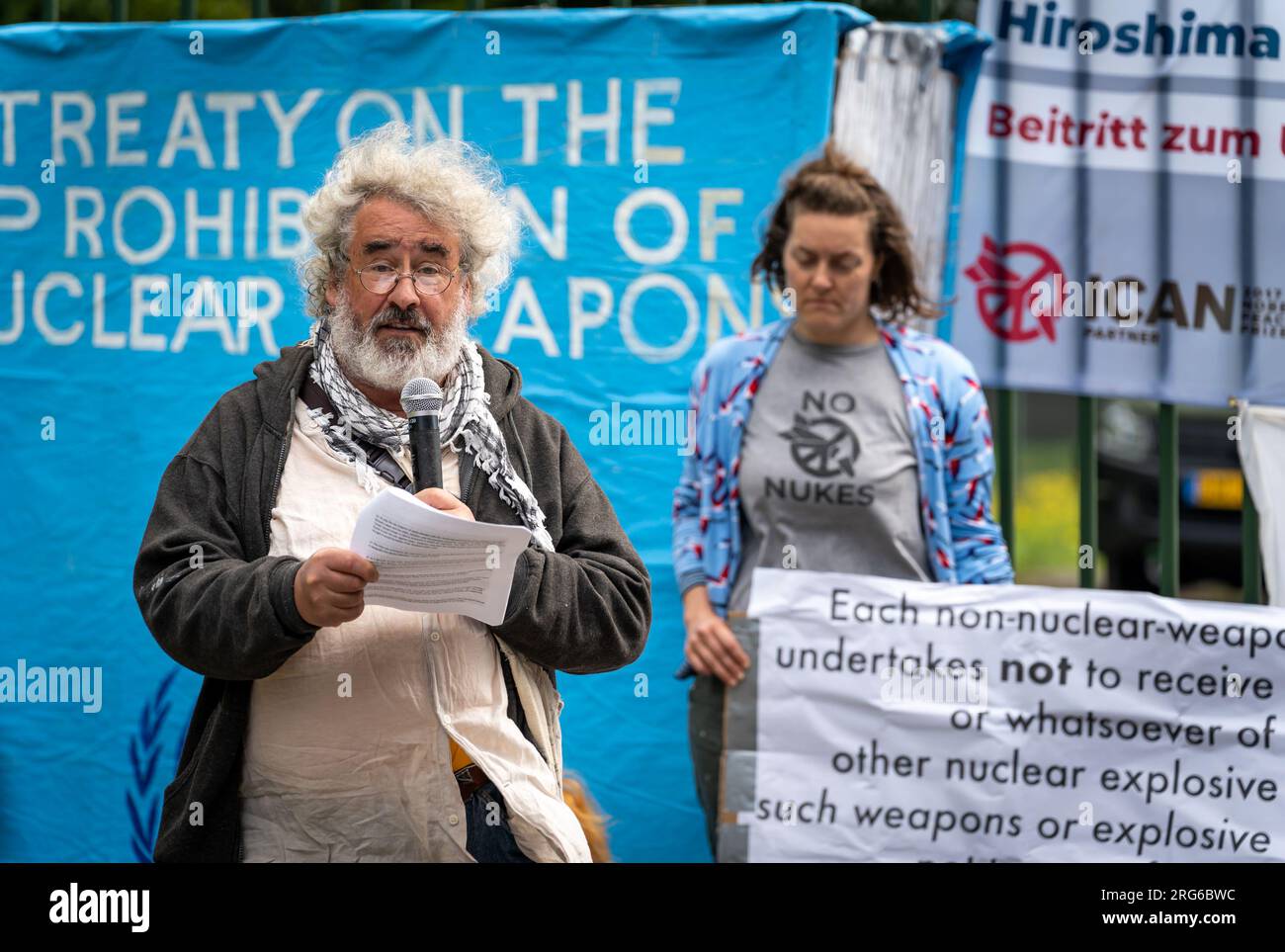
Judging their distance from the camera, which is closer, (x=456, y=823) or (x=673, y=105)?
(x=456, y=823)

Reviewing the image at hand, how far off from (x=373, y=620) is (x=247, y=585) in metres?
0.26

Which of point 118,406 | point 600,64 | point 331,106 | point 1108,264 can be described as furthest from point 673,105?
point 118,406

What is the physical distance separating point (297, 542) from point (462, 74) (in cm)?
246

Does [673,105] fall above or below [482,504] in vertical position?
above

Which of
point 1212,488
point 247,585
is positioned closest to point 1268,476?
point 247,585

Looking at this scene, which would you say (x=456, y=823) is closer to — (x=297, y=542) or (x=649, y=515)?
(x=297, y=542)

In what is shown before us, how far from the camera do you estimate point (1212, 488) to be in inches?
348

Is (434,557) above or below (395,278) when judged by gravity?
below

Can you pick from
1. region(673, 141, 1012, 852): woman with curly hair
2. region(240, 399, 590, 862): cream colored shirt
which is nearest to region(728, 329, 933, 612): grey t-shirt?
region(673, 141, 1012, 852): woman with curly hair

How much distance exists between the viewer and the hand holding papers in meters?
2.33

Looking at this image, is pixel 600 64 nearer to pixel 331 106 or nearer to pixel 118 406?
pixel 331 106

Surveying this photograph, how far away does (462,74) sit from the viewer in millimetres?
4695
